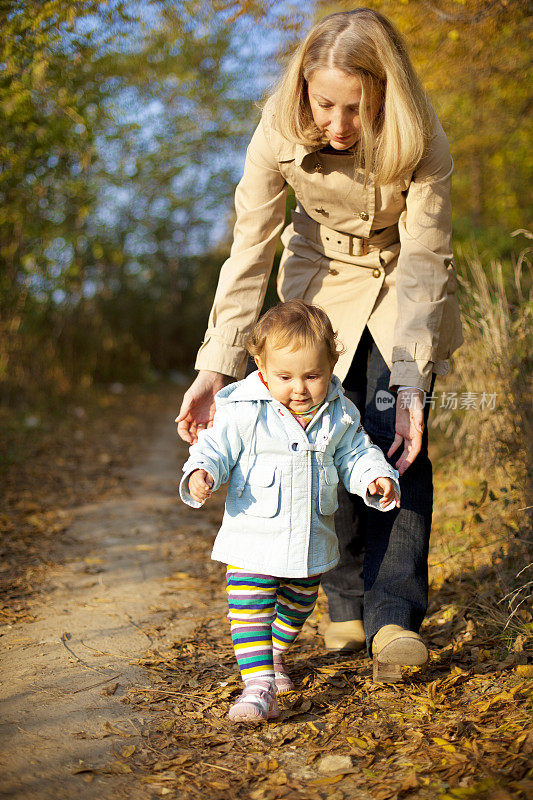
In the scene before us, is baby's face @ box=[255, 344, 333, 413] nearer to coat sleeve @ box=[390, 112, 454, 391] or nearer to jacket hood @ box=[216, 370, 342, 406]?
jacket hood @ box=[216, 370, 342, 406]

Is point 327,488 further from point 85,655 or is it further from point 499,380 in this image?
point 499,380

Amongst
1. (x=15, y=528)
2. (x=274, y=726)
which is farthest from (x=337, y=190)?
(x=15, y=528)

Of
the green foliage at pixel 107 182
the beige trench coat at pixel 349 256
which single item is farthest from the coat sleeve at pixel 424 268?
the green foliage at pixel 107 182

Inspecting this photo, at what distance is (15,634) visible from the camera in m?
2.74

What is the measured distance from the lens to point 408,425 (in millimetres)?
2408

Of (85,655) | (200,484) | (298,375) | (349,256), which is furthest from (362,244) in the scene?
(85,655)

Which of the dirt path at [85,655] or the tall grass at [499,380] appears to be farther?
the tall grass at [499,380]

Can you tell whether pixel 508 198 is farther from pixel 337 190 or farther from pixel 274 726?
pixel 274 726

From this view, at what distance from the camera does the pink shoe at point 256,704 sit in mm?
2131

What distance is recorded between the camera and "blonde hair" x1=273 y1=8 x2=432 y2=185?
2252mm

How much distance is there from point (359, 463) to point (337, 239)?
82 centimetres

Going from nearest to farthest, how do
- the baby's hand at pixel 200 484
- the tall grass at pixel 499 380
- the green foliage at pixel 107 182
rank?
the baby's hand at pixel 200 484 → the tall grass at pixel 499 380 → the green foliage at pixel 107 182

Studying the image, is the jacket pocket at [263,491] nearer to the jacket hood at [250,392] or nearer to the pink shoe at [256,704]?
the jacket hood at [250,392]

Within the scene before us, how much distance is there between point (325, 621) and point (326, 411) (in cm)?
113
